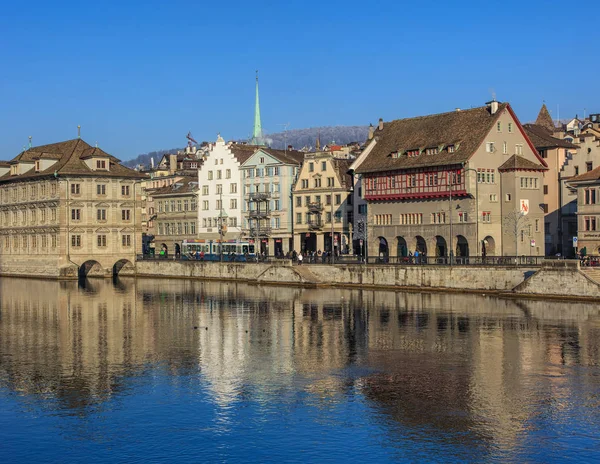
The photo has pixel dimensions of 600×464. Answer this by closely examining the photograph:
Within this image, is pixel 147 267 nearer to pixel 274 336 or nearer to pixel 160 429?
pixel 274 336

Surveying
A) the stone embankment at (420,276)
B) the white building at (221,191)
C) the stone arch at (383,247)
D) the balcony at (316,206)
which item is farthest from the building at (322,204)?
the stone embankment at (420,276)

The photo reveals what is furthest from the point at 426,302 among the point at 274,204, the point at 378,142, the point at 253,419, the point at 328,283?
the point at 274,204

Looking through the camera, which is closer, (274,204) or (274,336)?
(274,336)

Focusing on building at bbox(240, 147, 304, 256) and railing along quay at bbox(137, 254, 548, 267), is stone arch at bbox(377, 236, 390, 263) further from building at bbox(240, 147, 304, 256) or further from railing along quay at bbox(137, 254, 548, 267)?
building at bbox(240, 147, 304, 256)

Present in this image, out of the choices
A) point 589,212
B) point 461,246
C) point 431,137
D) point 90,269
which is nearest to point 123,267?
point 90,269

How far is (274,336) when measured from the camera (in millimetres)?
52031

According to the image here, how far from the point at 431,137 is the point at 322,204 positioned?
20.6 meters

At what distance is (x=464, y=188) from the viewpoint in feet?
280

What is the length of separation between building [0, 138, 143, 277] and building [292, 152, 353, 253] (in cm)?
1983

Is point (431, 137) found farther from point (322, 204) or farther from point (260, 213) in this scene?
point (260, 213)

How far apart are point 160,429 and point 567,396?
15287mm

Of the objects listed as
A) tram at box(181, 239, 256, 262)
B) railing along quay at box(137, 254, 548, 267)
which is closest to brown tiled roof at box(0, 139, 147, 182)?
tram at box(181, 239, 256, 262)

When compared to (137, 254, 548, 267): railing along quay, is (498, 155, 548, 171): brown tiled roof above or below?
above

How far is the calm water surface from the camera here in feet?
93.8
